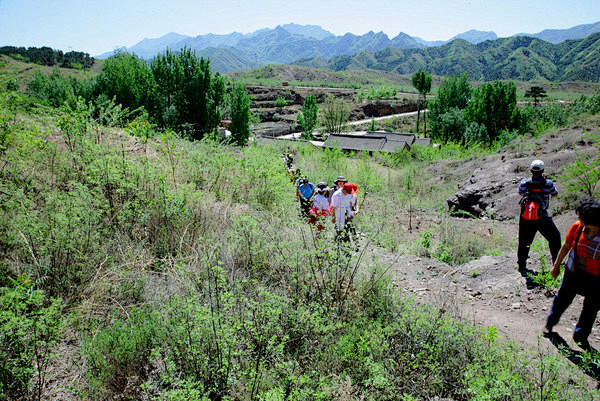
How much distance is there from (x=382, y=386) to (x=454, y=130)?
39131 mm

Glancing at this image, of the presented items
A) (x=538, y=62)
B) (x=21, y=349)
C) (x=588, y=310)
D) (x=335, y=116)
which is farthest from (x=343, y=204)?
(x=538, y=62)

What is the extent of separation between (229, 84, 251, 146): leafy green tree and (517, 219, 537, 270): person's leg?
2363cm

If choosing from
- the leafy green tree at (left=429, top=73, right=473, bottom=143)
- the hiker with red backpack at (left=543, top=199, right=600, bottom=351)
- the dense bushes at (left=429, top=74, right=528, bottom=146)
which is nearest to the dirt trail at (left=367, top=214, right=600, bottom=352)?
the hiker with red backpack at (left=543, top=199, right=600, bottom=351)

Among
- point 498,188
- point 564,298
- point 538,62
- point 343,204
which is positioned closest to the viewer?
point 564,298

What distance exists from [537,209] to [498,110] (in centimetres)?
3077

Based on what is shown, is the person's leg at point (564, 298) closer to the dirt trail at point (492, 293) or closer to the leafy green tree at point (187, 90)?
the dirt trail at point (492, 293)

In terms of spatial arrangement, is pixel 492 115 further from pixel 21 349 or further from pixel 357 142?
pixel 21 349

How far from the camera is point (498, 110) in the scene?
29.9 m

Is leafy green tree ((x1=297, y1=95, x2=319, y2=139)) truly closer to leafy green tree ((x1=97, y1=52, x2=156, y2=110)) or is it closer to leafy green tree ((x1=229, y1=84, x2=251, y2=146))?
leafy green tree ((x1=229, y1=84, x2=251, y2=146))

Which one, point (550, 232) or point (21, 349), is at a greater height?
point (550, 232)

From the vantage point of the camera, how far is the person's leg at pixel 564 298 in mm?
3238

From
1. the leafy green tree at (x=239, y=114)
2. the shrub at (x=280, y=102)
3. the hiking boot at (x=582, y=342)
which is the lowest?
the hiking boot at (x=582, y=342)

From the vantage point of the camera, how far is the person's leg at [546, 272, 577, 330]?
10.6 ft

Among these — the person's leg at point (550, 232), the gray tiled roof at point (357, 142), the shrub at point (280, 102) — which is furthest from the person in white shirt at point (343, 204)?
the shrub at point (280, 102)
